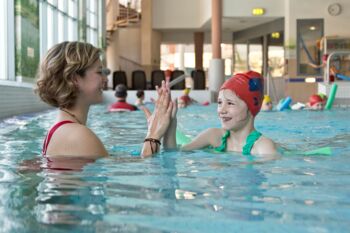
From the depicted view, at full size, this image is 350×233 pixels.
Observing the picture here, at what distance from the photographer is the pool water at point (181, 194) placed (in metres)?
1.70

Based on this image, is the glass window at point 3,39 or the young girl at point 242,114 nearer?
the young girl at point 242,114

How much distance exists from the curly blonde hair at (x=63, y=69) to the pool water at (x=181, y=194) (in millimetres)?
355

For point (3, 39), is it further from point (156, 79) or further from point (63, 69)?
point (156, 79)

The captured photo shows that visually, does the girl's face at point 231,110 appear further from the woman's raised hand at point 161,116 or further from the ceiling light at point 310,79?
the ceiling light at point 310,79

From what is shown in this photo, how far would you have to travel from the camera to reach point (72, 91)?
2.69 metres

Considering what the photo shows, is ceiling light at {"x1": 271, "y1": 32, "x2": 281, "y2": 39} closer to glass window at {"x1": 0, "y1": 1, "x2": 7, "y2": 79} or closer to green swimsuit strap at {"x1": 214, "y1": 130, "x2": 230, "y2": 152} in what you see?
glass window at {"x1": 0, "y1": 1, "x2": 7, "y2": 79}

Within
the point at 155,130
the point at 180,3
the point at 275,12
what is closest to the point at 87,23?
the point at 180,3

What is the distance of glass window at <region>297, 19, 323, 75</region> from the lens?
19125 millimetres

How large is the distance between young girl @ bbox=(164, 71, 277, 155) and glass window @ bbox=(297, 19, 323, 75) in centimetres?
1620

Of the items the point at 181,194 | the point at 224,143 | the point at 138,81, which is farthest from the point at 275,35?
the point at 181,194

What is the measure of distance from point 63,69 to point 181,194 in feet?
2.75

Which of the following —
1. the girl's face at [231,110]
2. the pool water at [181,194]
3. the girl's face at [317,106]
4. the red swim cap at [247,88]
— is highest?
the red swim cap at [247,88]

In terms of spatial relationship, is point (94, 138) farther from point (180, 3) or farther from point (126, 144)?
point (180, 3)

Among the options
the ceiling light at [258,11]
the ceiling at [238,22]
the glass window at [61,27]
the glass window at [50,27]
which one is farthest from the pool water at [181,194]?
the ceiling at [238,22]
